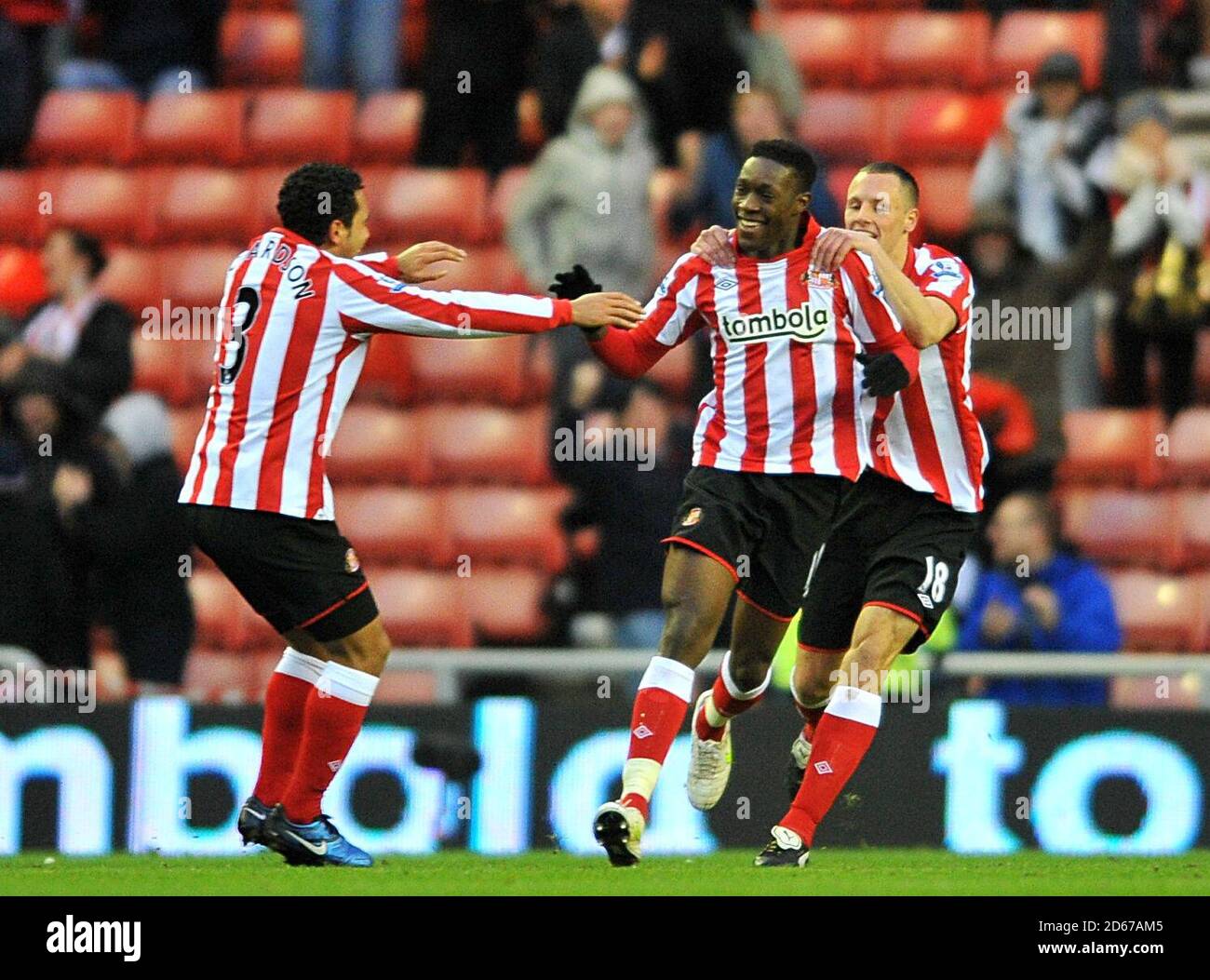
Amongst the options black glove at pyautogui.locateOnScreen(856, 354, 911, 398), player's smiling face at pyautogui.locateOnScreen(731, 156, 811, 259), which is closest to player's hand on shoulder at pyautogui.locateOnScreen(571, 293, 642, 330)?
player's smiling face at pyautogui.locateOnScreen(731, 156, 811, 259)

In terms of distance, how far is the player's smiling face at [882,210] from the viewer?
7.36 m

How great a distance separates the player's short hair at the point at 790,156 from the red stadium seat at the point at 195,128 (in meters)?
5.72

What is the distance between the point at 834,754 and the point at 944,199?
4.95m

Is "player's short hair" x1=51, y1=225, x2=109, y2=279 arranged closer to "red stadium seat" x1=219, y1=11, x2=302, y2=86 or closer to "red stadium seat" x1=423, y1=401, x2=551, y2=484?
"red stadium seat" x1=423, y1=401, x2=551, y2=484

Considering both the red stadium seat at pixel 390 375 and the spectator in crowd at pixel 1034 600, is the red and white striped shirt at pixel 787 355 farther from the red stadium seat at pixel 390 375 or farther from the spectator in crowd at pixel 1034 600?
the red stadium seat at pixel 390 375

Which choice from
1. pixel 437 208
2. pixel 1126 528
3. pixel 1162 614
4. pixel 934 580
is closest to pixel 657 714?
pixel 934 580

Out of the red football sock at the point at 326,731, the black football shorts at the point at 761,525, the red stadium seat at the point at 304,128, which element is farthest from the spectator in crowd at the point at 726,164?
the red football sock at the point at 326,731

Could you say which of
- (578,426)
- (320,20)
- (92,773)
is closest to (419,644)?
(578,426)

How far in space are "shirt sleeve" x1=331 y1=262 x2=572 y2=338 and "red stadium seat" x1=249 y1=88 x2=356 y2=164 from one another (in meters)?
5.18

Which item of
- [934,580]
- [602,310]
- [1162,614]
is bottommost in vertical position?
[1162,614]

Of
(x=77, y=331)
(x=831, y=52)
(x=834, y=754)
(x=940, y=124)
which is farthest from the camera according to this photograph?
(x=831, y=52)

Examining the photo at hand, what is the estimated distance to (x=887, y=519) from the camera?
7441mm

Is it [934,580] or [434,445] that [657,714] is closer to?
[934,580]
